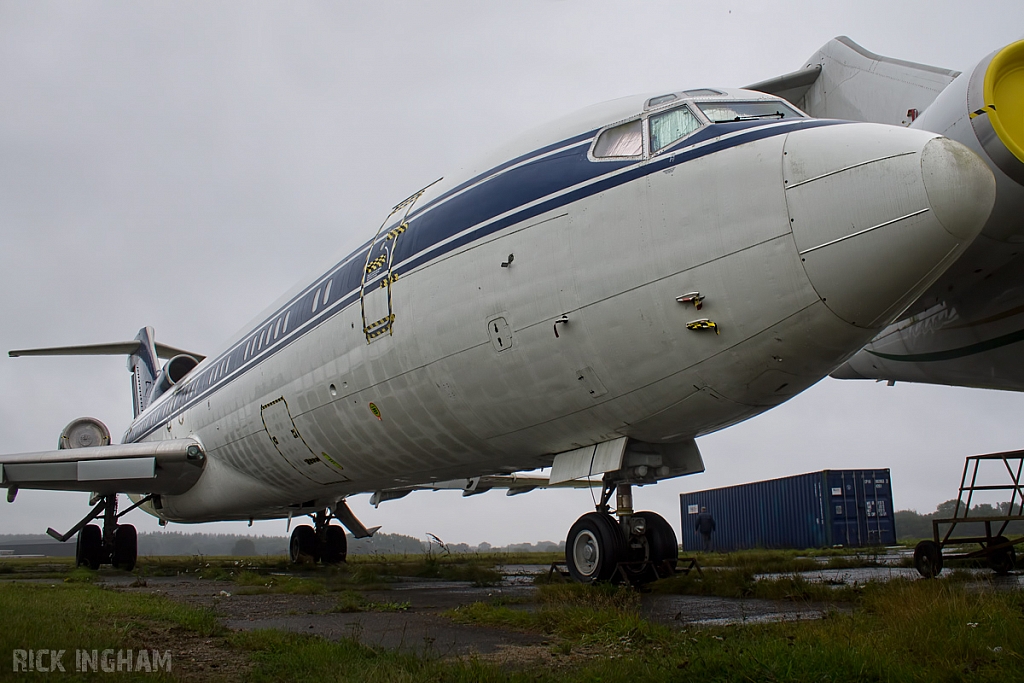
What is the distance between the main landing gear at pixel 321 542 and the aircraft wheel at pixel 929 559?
13.7m

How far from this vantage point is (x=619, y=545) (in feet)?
23.5

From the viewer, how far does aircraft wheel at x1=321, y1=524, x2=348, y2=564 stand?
1873 cm

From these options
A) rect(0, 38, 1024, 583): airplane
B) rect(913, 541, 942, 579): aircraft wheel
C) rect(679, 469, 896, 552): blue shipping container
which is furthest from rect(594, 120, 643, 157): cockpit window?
rect(679, 469, 896, 552): blue shipping container

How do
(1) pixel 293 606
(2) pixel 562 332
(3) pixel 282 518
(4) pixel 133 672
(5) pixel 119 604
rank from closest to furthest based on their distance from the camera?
1. (4) pixel 133 672
2. (2) pixel 562 332
3. (5) pixel 119 604
4. (1) pixel 293 606
5. (3) pixel 282 518

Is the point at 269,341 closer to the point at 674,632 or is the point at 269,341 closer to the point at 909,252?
the point at 674,632

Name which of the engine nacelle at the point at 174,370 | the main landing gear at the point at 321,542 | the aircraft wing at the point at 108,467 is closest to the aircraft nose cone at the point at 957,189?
the aircraft wing at the point at 108,467

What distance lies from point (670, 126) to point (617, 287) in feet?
5.36

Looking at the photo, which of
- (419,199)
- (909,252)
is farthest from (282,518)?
(909,252)

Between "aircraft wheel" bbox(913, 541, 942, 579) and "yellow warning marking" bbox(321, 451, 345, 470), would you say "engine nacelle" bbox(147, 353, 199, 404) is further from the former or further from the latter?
"aircraft wheel" bbox(913, 541, 942, 579)

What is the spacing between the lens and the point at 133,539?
17.8 m

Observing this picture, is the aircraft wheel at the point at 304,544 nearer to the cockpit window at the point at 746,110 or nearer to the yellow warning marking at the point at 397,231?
the yellow warning marking at the point at 397,231

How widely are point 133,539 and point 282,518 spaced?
381cm

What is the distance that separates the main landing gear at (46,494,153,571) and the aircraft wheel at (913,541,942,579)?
16.3 meters

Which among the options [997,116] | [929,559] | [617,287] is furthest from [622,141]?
[929,559]
